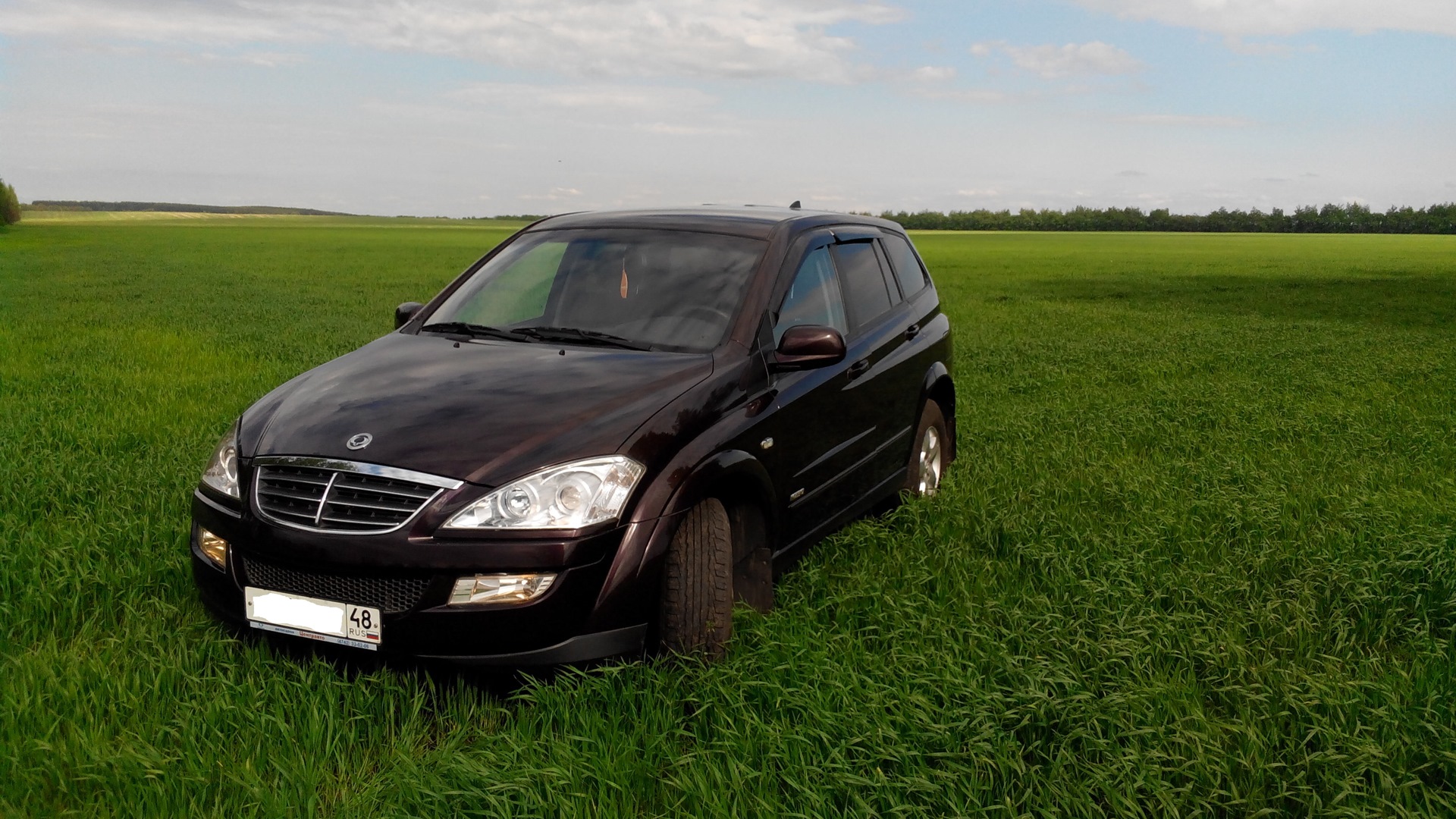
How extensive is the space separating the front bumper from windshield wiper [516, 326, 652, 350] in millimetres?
1173

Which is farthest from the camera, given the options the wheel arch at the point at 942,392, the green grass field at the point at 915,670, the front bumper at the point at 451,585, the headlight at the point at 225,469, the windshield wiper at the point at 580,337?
the wheel arch at the point at 942,392

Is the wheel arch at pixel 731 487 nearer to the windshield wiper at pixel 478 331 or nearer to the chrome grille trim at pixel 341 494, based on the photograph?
the chrome grille trim at pixel 341 494

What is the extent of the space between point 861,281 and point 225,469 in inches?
124

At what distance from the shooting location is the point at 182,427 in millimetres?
8211

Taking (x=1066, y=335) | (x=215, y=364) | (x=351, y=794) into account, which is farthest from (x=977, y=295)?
(x=351, y=794)

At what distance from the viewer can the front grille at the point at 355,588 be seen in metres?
3.41

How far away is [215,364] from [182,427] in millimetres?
4635

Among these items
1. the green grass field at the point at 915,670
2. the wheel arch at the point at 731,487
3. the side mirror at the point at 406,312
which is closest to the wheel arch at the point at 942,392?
the green grass field at the point at 915,670

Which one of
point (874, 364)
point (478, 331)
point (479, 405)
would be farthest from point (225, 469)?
point (874, 364)

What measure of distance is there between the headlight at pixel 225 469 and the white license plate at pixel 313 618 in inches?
14.5

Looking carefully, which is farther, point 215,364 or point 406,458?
point 215,364

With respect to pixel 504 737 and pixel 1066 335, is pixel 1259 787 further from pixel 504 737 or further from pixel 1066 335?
pixel 1066 335

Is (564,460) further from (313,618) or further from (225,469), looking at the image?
(225,469)

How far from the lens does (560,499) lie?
346 cm
